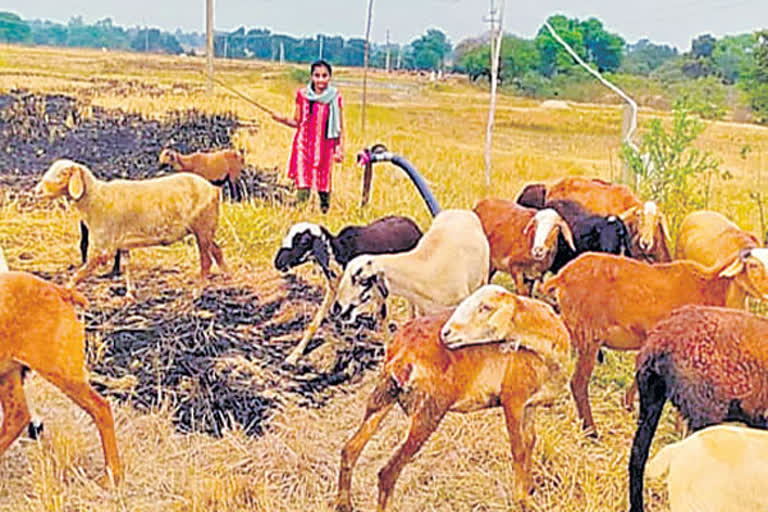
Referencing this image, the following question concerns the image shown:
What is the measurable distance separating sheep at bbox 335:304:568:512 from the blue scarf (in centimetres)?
511

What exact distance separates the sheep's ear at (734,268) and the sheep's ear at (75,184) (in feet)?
14.7

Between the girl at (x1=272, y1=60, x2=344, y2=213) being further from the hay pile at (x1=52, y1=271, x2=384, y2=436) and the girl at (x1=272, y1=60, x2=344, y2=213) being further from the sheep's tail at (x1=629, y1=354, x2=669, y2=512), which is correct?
the sheep's tail at (x1=629, y1=354, x2=669, y2=512)

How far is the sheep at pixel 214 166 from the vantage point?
10.3 metres

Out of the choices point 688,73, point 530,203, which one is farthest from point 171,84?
point 688,73

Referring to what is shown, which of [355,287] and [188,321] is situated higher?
[355,287]

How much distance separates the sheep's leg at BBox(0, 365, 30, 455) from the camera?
430 cm

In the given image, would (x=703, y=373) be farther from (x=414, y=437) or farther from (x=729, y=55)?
(x=729, y=55)

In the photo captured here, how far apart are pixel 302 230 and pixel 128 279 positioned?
67.7 inches

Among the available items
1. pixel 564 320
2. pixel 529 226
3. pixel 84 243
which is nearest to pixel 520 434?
pixel 564 320

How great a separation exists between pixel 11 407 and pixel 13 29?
8534 cm

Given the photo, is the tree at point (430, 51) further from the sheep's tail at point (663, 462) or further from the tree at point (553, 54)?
the sheep's tail at point (663, 462)

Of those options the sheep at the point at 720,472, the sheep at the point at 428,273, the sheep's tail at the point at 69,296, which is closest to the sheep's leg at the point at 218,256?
the sheep at the point at 428,273

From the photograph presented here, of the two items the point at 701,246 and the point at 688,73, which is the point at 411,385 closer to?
the point at 701,246

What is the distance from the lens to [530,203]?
26.8 feet
